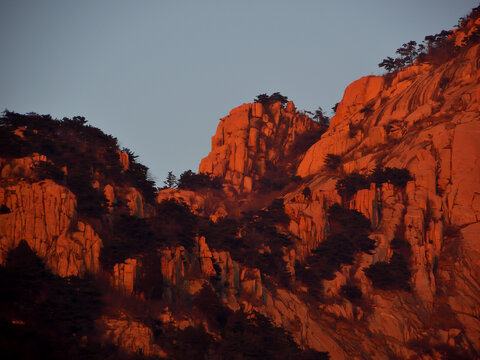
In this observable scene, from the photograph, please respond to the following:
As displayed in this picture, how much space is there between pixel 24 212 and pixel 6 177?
444cm

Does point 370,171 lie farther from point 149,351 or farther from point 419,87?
point 149,351

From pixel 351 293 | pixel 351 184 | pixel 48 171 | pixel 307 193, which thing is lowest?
pixel 351 293

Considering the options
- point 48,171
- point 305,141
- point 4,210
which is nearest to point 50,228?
point 4,210

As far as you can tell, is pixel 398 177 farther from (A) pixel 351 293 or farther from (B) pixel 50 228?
(B) pixel 50 228

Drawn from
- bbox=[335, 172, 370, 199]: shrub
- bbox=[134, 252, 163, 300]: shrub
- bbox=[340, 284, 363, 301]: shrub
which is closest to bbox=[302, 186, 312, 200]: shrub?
bbox=[335, 172, 370, 199]: shrub

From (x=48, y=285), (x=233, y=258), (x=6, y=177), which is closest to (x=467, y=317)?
(x=233, y=258)

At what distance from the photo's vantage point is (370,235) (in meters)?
60.0

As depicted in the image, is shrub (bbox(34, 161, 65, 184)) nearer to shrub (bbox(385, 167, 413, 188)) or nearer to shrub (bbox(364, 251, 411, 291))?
shrub (bbox(364, 251, 411, 291))

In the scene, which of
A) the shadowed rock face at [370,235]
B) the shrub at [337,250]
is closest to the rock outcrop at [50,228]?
the shadowed rock face at [370,235]

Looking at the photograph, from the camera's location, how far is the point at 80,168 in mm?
50125

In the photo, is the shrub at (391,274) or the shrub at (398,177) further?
the shrub at (398,177)

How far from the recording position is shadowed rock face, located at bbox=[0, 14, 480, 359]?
42.7 metres

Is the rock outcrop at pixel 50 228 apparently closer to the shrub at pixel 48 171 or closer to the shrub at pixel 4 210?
the shrub at pixel 4 210

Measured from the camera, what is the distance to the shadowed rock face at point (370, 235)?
42719 mm
